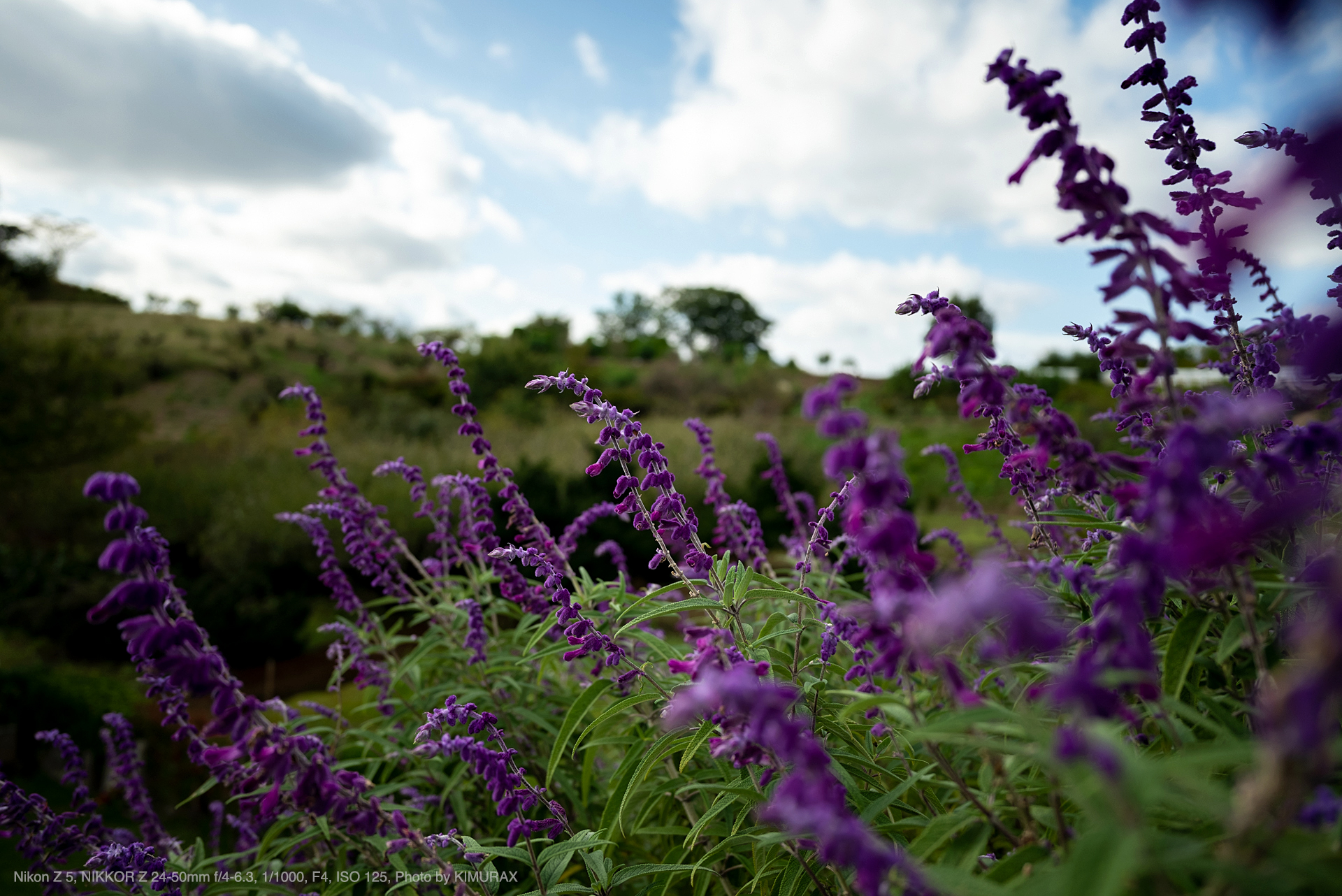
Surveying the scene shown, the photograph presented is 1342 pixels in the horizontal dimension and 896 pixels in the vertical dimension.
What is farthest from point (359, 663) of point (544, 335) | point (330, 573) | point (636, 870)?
point (544, 335)

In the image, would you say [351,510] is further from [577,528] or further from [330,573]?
[577,528]

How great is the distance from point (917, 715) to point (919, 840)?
0.28m

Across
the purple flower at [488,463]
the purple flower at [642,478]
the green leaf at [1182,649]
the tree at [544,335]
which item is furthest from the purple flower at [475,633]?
the tree at [544,335]

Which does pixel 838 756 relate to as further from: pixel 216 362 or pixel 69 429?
pixel 216 362

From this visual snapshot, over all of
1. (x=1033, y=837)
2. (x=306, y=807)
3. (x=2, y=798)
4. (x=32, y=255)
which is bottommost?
(x=2, y=798)

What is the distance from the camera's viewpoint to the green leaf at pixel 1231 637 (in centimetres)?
151

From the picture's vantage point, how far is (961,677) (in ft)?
A: 4.93

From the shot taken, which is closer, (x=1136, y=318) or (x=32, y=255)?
(x=1136, y=318)

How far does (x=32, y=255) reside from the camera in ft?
133

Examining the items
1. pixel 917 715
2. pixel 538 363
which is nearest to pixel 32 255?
pixel 538 363

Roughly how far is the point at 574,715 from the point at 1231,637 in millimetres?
2005

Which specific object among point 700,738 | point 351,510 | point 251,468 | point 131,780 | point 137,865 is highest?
point 351,510

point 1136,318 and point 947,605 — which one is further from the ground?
point 1136,318

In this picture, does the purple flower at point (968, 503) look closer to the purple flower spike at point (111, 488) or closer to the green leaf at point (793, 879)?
the green leaf at point (793, 879)
